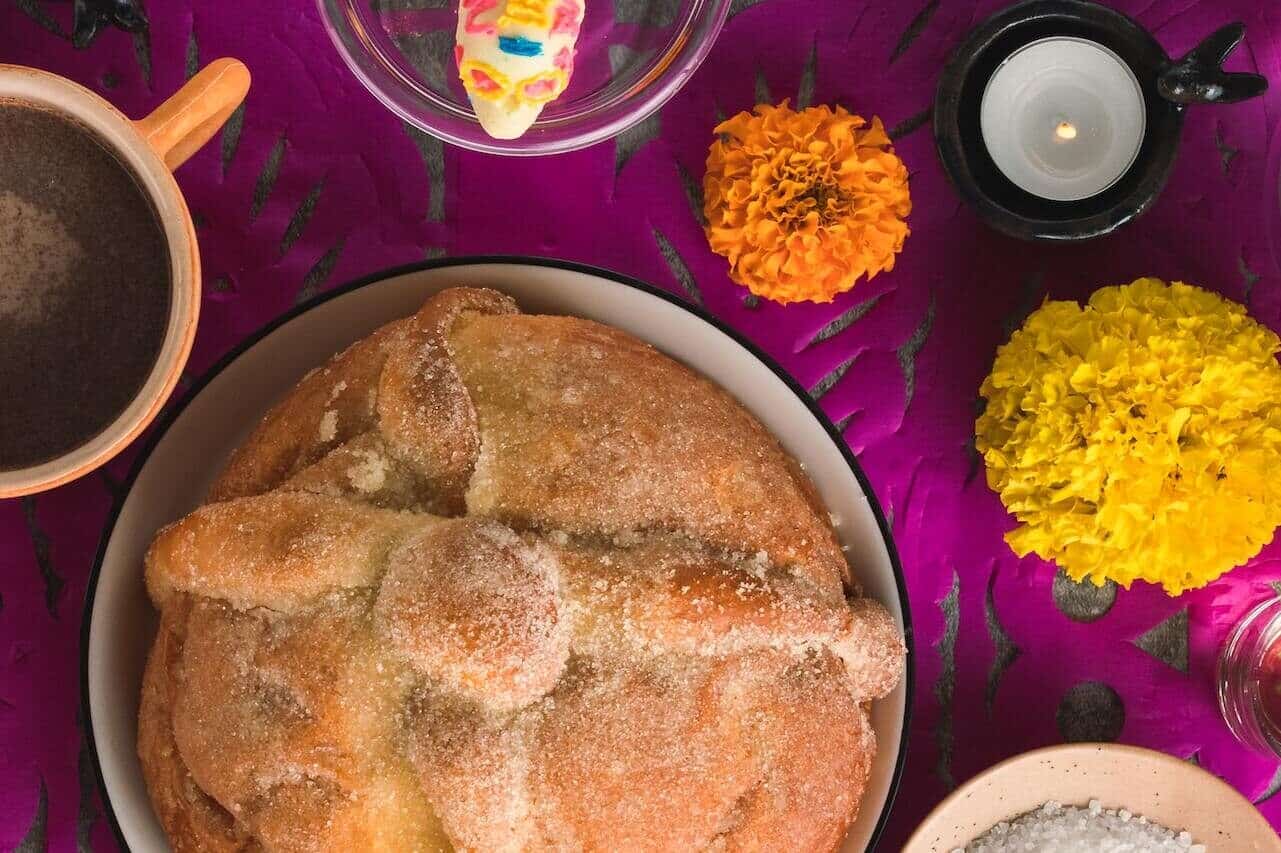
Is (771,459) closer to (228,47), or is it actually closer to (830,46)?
(830,46)

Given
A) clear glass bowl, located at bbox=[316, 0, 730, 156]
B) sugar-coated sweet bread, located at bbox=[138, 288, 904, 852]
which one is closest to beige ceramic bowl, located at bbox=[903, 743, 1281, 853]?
sugar-coated sweet bread, located at bbox=[138, 288, 904, 852]

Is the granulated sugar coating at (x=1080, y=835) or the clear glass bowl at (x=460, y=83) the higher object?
the clear glass bowl at (x=460, y=83)

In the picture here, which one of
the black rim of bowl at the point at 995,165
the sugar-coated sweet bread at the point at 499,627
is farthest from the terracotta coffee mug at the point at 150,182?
the black rim of bowl at the point at 995,165

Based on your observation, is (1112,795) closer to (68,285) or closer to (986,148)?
(986,148)

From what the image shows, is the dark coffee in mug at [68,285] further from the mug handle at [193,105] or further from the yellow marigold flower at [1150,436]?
the yellow marigold flower at [1150,436]

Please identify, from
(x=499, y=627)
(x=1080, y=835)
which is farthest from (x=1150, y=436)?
(x=499, y=627)

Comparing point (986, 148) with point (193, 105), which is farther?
point (986, 148)
